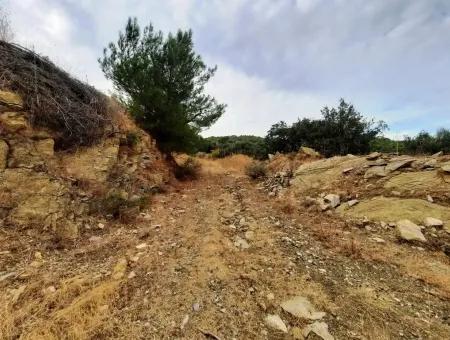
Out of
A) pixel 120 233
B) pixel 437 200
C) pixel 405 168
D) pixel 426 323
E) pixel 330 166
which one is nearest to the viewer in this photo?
pixel 426 323

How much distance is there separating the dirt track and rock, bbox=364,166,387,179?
1865mm

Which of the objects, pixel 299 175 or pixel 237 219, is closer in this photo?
pixel 237 219

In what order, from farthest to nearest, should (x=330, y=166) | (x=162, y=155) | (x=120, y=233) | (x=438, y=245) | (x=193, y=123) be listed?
(x=193, y=123) → (x=162, y=155) → (x=330, y=166) → (x=120, y=233) → (x=438, y=245)

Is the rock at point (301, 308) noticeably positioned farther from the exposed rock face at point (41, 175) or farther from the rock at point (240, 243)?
the exposed rock face at point (41, 175)

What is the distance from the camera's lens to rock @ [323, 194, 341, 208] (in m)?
5.89

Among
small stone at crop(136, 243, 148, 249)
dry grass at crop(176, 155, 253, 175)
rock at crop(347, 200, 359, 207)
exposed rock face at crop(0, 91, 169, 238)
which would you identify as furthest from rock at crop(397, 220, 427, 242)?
dry grass at crop(176, 155, 253, 175)

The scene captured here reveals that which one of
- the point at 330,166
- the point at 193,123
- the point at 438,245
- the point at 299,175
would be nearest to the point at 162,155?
the point at 193,123

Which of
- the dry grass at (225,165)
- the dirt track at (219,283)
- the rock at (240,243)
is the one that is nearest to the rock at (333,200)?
the dirt track at (219,283)

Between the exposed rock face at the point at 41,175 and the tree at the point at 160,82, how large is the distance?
308 centimetres

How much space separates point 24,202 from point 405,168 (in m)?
6.98

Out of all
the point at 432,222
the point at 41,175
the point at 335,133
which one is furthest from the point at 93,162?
the point at 335,133

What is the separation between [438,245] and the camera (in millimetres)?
4180

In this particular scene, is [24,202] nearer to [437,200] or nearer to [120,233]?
[120,233]

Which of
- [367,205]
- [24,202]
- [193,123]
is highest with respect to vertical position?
[193,123]
